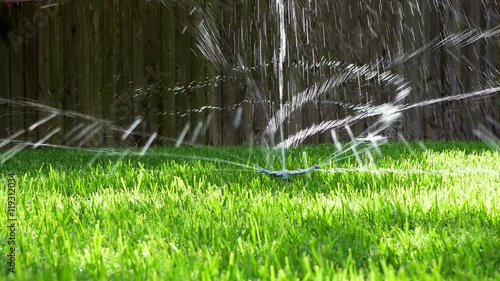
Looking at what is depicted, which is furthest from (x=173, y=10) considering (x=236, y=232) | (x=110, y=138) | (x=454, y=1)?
(x=236, y=232)

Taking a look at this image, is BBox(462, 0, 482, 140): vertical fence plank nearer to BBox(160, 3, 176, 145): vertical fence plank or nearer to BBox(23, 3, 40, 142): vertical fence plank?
BBox(160, 3, 176, 145): vertical fence plank

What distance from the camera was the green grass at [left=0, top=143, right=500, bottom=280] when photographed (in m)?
1.22

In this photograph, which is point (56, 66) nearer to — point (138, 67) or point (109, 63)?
point (109, 63)

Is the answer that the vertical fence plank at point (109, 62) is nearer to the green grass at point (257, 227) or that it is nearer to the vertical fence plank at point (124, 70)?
the vertical fence plank at point (124, 70)

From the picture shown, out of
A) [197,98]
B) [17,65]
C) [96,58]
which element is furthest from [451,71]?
[17,65]

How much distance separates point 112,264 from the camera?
4.19 feet

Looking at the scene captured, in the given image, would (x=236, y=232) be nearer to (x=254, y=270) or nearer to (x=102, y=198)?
(x=254, y=270)

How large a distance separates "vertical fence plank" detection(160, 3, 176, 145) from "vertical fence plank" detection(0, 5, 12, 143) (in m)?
1.47

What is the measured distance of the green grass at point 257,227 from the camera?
1219mm

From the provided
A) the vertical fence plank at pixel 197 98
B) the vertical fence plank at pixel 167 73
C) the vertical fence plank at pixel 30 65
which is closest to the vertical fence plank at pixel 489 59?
the vertical fence plank at pixel 197 98

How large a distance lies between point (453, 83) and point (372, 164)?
2.15 metres

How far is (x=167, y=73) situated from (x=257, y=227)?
3.83m

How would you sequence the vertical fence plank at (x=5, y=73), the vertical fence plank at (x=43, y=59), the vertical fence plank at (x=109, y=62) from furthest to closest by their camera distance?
the vertical fence plank at (x=5, y=73) < the vertical fence plank at (x=43, y=59) < the vertical fence plank at (x=109, y=62)

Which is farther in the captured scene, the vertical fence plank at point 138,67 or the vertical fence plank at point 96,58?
the vertical fence plank at point 96,58
